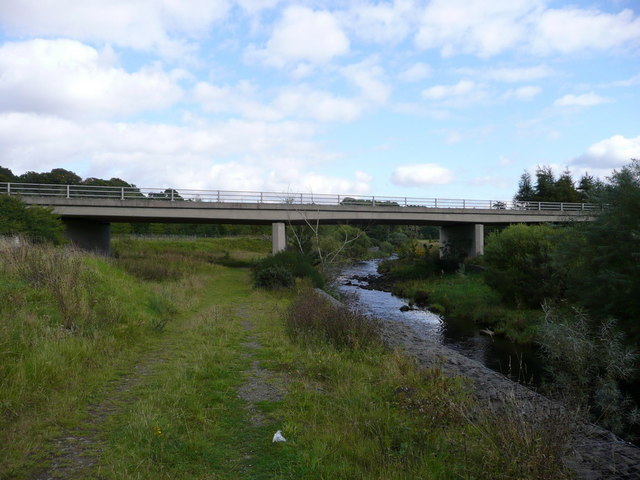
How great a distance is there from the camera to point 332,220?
3947 cm

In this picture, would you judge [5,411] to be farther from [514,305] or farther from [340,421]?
[514,305]

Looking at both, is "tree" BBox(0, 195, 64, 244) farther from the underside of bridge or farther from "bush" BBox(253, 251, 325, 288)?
"bush" BBox(253, 251, 325, 288)

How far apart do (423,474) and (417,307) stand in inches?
968

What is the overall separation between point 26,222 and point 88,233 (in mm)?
12574

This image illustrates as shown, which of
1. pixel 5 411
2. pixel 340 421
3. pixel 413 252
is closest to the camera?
pixel 5 411

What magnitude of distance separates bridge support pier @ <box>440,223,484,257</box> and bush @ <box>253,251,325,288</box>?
83.0 ft

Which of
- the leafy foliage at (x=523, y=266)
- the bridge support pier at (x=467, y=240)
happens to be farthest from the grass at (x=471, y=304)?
the bridge support pier at (x=467, y=240)

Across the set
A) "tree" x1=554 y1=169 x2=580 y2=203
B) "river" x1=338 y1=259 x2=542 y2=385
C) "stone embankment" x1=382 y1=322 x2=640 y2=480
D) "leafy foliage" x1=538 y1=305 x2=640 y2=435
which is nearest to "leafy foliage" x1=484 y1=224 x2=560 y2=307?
"river" x1=338 y1=259 x2=542 y2=385

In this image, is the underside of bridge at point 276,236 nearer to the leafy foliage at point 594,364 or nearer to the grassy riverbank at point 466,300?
the grassy riverbank at point 466,300

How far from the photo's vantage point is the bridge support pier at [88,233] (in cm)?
3538

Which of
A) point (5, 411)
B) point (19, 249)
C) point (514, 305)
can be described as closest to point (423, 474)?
point (5, 411)

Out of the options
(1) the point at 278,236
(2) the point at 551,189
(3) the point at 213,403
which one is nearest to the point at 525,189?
(2) the point at 551,189

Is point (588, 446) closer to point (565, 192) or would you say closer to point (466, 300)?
point (466, 300)

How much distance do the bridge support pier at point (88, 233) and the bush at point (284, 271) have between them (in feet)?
51.8
